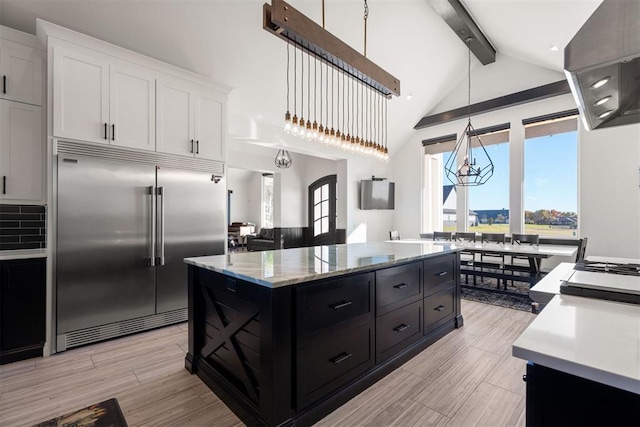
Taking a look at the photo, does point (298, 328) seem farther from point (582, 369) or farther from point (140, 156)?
point (140, 156)

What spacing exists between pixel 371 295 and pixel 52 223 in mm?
2883

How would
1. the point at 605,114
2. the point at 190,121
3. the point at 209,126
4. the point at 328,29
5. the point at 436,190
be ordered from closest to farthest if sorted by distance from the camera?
the point at 605,114 < the point at 190,121 < the point at 209,126 < the point at 328,29 < the point at 436,190

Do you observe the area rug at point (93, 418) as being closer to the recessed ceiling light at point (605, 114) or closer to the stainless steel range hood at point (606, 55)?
the stainless steel range hood at point (606, 55)

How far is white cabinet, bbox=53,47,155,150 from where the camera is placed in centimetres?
266

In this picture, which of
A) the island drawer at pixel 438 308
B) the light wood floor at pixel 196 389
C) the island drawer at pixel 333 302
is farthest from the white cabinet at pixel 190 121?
the island drawer at pixel 438 308

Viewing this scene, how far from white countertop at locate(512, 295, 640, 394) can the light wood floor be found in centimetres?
117

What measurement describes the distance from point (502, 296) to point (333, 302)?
3.87 m

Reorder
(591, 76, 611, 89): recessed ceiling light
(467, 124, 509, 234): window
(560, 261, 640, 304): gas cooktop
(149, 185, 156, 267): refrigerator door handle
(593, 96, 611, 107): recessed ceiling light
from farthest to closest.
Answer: (467, 124, 509, 234): window
(149, 185, 156, 267): refrigerator door handle
(593, 96, 611, 107): recessed ceiling light
(591, 76, 611, 89): recessed ceiling light
(560, 261, 640, 304): gas cooktop

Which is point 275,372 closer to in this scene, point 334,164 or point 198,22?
point 198,22

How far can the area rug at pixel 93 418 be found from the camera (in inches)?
35.7

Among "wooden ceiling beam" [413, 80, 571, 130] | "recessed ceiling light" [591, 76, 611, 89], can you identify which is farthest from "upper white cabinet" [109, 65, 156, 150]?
"wooden ceiling beam" [413, 80, 571, 130]

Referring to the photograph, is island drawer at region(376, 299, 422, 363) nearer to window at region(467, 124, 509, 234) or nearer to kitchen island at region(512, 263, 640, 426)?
kitchen island at region(512, 263, 640, 426)

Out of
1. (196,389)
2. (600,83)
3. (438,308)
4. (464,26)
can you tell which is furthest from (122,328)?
(464,26)

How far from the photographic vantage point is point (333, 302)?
1.88 meters
